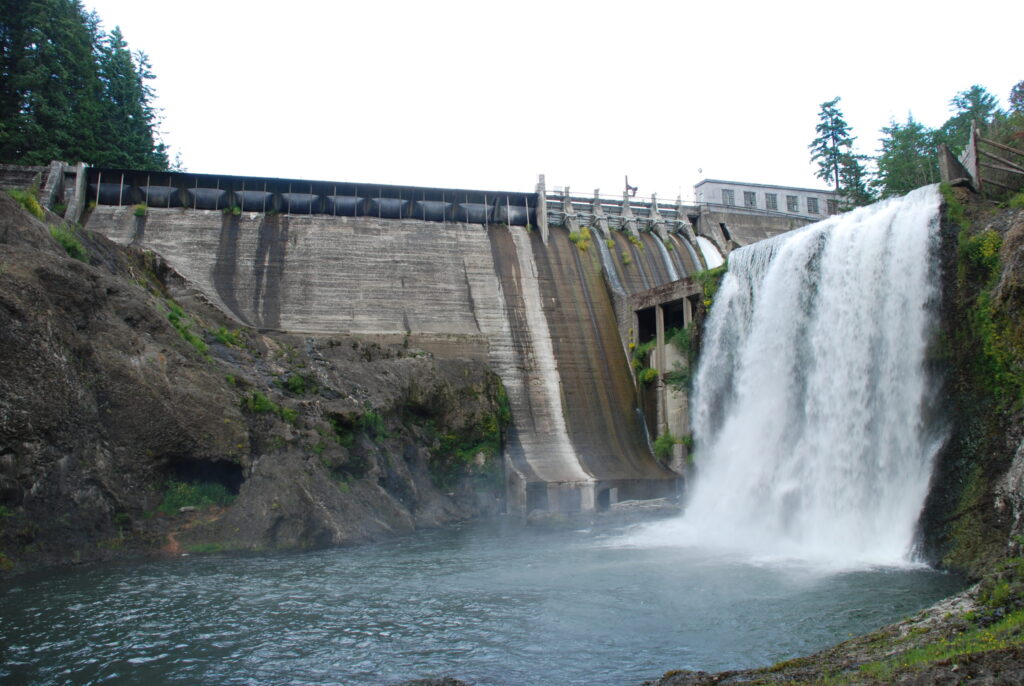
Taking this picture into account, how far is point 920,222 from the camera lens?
65.6 ft

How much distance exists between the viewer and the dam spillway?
3092 centimetres

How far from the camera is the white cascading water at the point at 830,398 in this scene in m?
18.4

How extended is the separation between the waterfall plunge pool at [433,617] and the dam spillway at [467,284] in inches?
456

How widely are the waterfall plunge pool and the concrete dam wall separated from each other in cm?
1202

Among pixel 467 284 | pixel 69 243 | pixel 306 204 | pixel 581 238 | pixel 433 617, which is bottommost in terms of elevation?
pixel 433 617

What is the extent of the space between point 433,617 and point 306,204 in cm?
3032

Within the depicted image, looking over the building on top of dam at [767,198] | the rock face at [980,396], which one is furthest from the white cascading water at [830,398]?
the building on top of dam at [767,198]

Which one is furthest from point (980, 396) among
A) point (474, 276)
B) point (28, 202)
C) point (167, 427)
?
point (474, 276)

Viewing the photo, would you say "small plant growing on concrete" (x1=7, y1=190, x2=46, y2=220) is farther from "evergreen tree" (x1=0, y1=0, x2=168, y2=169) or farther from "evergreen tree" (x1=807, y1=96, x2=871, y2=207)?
"evergreen tree" (x1=807, y1=96, x2=871, y2=207)

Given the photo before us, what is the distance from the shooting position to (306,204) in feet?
131

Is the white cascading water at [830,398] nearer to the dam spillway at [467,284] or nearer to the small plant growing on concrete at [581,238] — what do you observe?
the dam spillway at [467,284]

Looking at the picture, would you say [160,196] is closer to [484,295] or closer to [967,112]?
[484,295]

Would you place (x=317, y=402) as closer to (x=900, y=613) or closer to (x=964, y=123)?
(x=900, y=613)

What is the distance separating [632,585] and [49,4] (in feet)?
122
